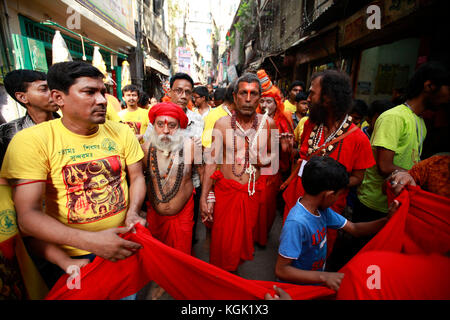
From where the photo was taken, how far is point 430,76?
203cm

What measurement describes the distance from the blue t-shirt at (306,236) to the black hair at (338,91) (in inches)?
46.9

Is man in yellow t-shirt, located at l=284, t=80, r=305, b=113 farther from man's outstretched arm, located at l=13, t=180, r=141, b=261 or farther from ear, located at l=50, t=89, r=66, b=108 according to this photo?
man's outstretched arm, located at l=13, t=180, r=141, b=261

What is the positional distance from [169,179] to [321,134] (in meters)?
1.82

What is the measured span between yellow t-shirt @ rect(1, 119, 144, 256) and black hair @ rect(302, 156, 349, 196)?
4.76 feet

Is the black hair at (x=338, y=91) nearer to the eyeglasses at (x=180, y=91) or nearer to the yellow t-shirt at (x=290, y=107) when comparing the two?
the eyeglasses at (x=180, y=91)

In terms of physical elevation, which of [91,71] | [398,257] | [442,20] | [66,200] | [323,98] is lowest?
[398,257]

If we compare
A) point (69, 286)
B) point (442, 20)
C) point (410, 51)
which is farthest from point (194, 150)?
point (410, 51)

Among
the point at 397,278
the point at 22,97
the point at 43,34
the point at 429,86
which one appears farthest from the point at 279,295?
the point at 43,34

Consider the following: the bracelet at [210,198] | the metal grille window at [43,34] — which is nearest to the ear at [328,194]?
the bracelet at [210,198]

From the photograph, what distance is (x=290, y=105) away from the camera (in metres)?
5.90

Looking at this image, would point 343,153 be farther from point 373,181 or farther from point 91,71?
point 91,71

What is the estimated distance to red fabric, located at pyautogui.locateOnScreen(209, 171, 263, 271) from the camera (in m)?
2.64

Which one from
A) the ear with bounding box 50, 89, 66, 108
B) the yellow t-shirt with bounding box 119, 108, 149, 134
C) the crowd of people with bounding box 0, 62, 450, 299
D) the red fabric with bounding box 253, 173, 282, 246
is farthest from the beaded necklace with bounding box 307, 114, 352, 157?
the yellow t-shirt with bounding box 119, 108, 149, 134

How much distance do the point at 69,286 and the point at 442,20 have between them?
5899 millimetres
